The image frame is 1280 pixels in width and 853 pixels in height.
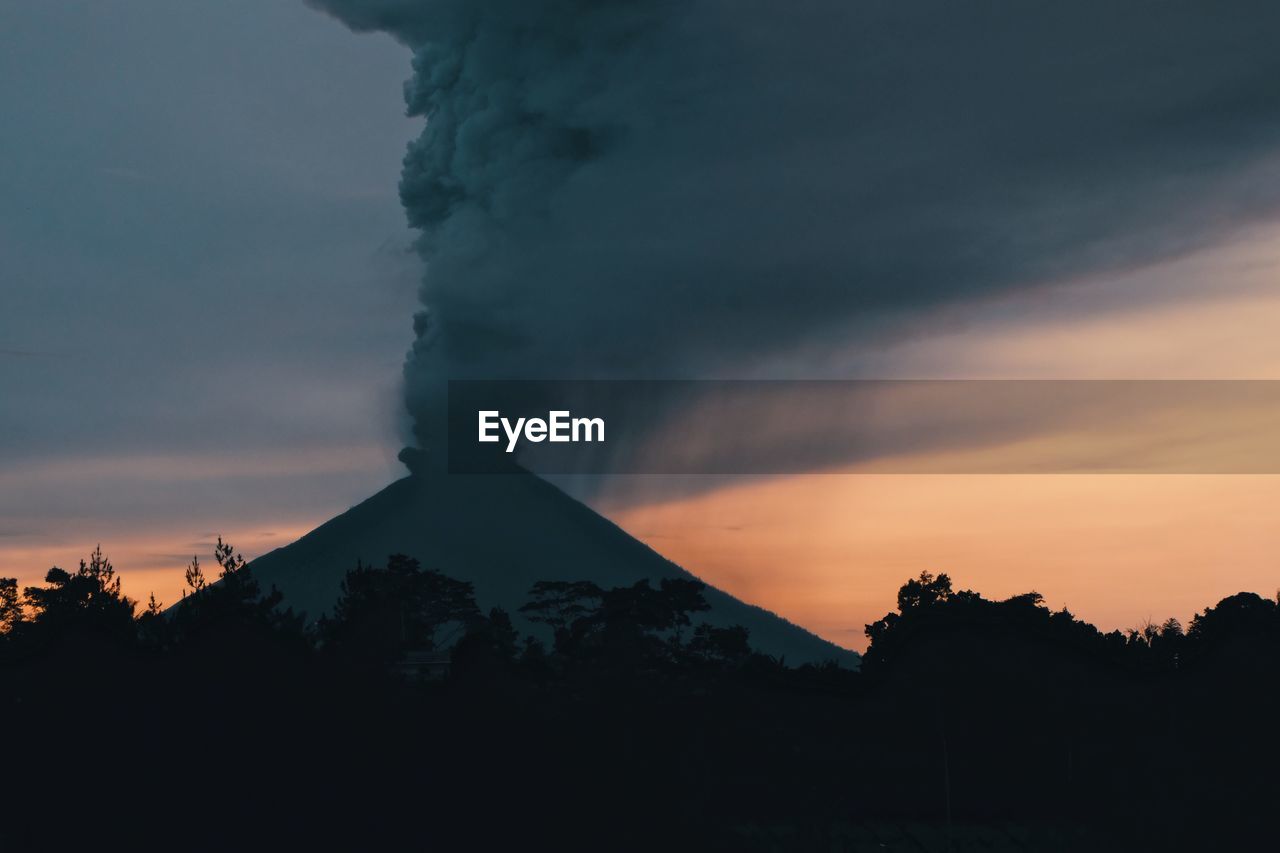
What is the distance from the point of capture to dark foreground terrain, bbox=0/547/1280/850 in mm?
37625

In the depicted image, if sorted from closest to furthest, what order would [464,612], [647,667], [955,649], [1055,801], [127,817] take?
[127,817], [1055,801], [955,649], [647,667], [464,612]

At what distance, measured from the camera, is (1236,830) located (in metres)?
39.1

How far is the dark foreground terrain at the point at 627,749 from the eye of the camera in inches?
1481

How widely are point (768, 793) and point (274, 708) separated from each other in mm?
14493

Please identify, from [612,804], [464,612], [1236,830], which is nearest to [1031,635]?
[1236,830]

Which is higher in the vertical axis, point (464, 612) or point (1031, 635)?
point (464, 612)

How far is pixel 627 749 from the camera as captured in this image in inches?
1565

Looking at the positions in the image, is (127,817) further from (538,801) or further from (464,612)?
(464,612)

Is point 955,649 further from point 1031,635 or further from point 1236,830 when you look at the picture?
point 1236,830

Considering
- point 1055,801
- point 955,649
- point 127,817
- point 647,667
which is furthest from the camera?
point 647,667

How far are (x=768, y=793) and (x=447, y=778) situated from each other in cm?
1000

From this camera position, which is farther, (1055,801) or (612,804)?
(1055,801)

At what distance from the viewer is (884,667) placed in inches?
1930

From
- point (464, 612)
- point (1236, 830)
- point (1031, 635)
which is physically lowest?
point (1236, 830)
